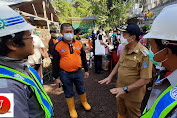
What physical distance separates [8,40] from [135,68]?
163 cm

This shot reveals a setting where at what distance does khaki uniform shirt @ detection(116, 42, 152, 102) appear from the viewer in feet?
5.20

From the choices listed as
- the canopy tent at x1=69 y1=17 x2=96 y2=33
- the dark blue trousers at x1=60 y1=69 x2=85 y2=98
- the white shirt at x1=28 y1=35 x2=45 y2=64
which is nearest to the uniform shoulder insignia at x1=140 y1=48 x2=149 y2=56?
the dark blue trousers at x1=60 y1=69 x2=85 y2=98

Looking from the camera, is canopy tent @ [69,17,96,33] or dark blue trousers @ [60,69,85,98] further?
canopy tent @ [69,17,96,33]

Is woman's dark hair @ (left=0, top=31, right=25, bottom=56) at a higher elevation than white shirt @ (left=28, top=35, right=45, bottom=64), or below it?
higher

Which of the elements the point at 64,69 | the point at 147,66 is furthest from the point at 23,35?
the point at 147,66

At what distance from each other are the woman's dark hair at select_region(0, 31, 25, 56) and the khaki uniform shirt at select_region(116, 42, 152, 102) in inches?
58.0

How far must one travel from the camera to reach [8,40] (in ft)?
3.09

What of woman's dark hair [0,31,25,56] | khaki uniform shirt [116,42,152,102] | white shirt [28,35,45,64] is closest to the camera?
woman's dark hair [0,31,25,56]

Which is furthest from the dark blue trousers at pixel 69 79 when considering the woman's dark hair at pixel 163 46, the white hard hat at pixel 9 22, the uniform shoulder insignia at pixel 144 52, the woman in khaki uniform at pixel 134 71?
the woman's dark hair at pixel 163 46

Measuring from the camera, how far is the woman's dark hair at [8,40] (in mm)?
927

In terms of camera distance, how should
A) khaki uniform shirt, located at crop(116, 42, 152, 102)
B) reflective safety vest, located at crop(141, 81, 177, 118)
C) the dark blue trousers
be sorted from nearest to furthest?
reflective safety vest, located at crop(141, 81, 177, 118) < khaki uniform shirt, located at crop(116, 42, 152, 102) < the dark blue trousers

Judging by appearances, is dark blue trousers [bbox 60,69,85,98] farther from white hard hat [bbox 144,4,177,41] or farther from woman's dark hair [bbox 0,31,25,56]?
white hard hat [bbox 144,4,177,41]

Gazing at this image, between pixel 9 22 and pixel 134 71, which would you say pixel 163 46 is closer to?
pixel 134 71

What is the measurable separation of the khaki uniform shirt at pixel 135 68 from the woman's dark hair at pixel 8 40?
147cm
